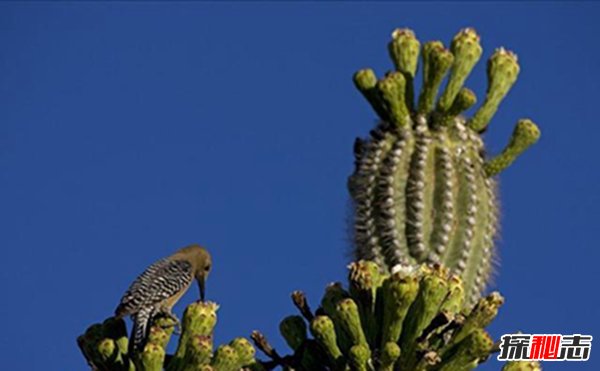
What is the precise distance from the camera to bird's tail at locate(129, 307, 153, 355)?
10.7 metres

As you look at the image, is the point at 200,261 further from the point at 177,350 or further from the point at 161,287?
the point at 177,350

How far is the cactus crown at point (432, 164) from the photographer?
37.0ft

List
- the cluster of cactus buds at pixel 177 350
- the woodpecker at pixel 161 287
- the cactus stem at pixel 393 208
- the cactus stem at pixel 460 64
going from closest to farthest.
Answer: the cluster of cactus buds at pixel 177 350, the woodpecker at pixel 161 287, the cactus stem at pixel 393 208, the cactus stem at pixel 460 64

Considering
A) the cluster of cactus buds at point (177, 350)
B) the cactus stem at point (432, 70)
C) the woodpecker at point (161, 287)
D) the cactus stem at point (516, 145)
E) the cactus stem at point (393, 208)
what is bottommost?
the cluster of cactus buds at point (177, 350)

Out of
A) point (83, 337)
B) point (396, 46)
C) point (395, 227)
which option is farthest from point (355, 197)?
point (83, 337)

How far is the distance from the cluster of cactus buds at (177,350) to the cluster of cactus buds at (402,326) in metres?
0.48

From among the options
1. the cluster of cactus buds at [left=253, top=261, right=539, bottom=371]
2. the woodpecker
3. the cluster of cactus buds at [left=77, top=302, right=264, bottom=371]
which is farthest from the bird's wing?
the cluster of cactus buds at [left=253, top=261, right=539, bottom=371]

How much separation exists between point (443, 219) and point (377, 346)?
1.22m

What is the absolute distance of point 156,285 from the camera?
441 inches

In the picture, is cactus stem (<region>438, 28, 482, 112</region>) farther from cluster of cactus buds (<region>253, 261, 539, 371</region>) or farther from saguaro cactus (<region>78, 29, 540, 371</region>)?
cluster of cactus buds (<region>253, 261, 539, 371</region>)

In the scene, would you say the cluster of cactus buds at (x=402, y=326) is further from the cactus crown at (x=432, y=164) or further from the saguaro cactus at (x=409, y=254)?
the cactus crown at (x=432, y=164)

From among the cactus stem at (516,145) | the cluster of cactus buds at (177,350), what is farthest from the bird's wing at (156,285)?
the cactus stem at (516,145)

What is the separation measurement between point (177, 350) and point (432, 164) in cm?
227

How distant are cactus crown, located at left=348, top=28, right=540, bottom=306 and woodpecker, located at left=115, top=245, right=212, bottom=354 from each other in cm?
110
